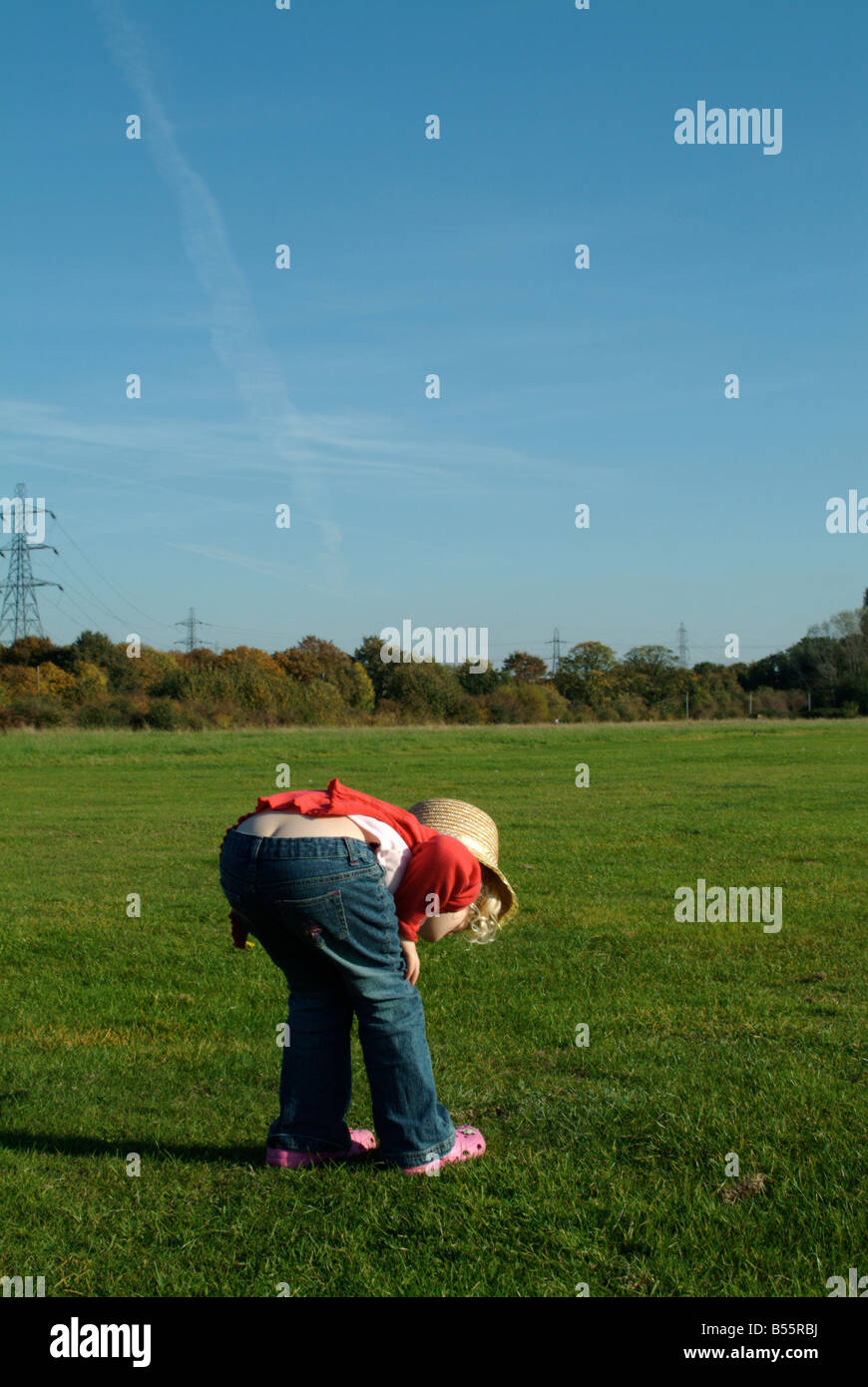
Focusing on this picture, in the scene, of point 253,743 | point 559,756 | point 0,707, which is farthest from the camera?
point 0,707

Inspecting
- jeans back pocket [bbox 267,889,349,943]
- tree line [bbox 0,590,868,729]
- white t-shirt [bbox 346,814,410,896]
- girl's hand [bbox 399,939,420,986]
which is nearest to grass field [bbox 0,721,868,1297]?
girl's hand [bbox 399,939,420,986]

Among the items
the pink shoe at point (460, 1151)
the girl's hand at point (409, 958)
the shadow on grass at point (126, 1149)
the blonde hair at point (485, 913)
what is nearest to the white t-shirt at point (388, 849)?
the girl's hand at point (409, 958)

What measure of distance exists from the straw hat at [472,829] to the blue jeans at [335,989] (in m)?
0.46

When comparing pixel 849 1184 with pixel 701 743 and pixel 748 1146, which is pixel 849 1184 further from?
pixel 701 743

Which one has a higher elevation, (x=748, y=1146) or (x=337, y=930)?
(x=337, y=930)

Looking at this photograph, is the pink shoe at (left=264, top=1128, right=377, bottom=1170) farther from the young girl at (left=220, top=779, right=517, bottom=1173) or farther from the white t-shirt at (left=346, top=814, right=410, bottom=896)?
the white t-shirt at (left=346, top=814, right=410, bottom=896)

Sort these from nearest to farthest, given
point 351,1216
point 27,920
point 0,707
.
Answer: point 351,1216
point 27,920
point 0,707

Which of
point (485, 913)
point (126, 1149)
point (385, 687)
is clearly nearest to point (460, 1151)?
point (485, 913)

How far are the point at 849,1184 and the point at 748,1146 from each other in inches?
15.5

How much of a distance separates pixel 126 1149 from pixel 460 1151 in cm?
132

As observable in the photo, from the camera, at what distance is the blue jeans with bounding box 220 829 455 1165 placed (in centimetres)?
350

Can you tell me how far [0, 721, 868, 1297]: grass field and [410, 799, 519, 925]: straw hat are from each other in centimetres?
94

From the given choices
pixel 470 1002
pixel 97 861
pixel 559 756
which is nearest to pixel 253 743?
pixel 559 756
